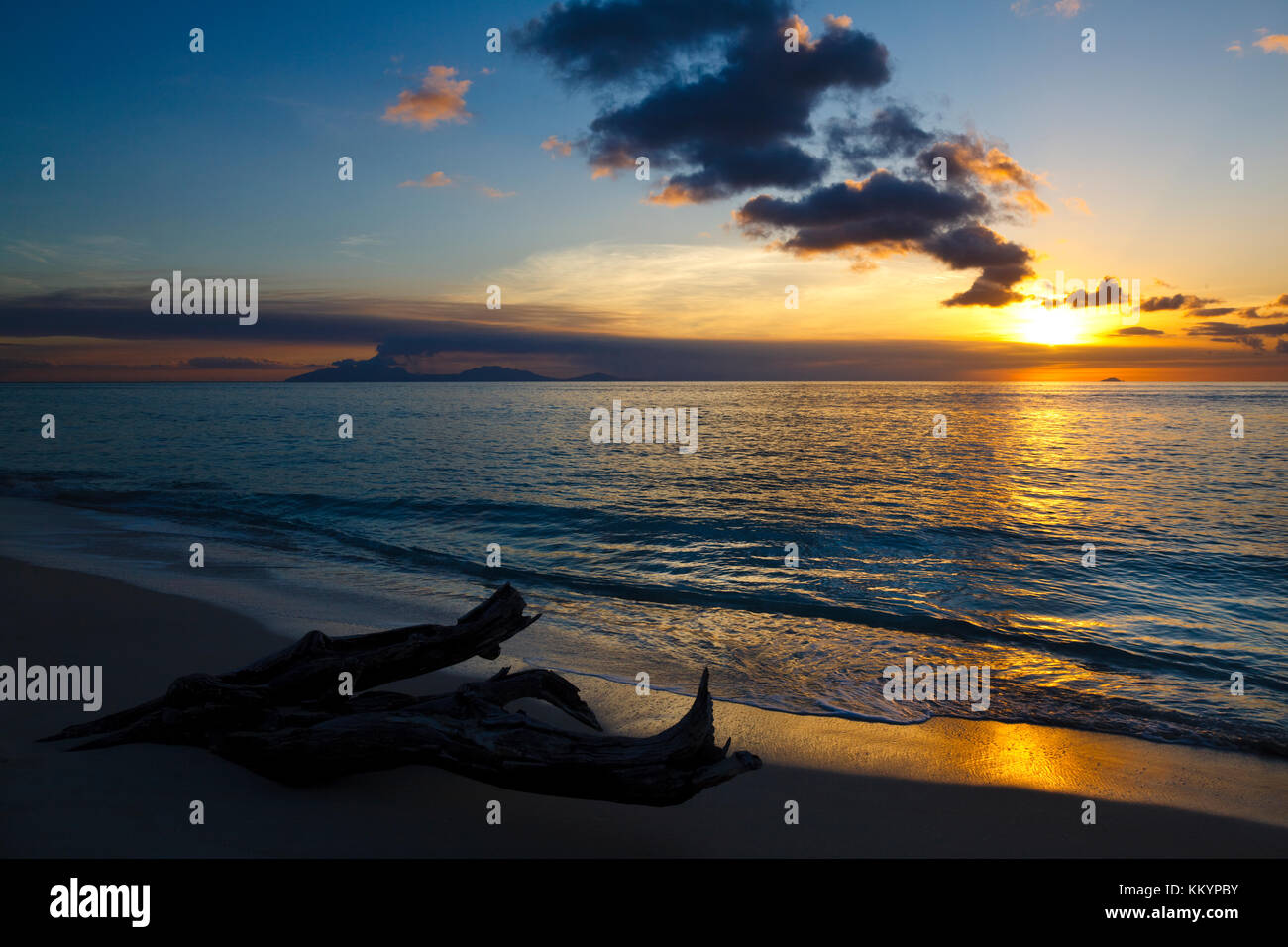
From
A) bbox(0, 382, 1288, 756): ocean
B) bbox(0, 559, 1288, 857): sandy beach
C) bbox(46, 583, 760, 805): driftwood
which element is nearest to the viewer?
bbox(46, 583, 760, 805): driftwood

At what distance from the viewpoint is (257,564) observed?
49.5ft

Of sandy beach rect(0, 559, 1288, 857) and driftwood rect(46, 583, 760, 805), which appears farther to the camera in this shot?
sandy beach rect(0, 559, 1288, 857)

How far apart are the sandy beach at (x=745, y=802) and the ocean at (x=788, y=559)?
3.13 feet

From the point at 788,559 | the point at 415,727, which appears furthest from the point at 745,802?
the point at 788,559

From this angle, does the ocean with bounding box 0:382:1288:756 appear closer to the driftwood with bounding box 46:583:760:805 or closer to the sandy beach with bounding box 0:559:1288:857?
the sandy beach with bounding box 0:559:1288:857

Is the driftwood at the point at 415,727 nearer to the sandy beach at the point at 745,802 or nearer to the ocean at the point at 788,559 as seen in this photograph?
the sandy beach at the point at 745,802

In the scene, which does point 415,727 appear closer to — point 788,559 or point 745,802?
point 745,802

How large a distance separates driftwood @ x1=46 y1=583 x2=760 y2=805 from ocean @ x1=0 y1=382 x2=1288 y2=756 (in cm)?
368

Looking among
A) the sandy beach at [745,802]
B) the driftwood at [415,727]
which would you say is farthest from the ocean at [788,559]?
the driftwood at [415,727]

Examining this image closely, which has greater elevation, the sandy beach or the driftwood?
the driftwood

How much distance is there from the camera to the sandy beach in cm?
472

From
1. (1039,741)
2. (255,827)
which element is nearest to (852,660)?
(1039,741)

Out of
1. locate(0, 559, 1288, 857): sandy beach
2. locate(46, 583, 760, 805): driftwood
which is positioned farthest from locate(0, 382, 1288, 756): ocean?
locate(46, 583, 760, 805): driftwood
